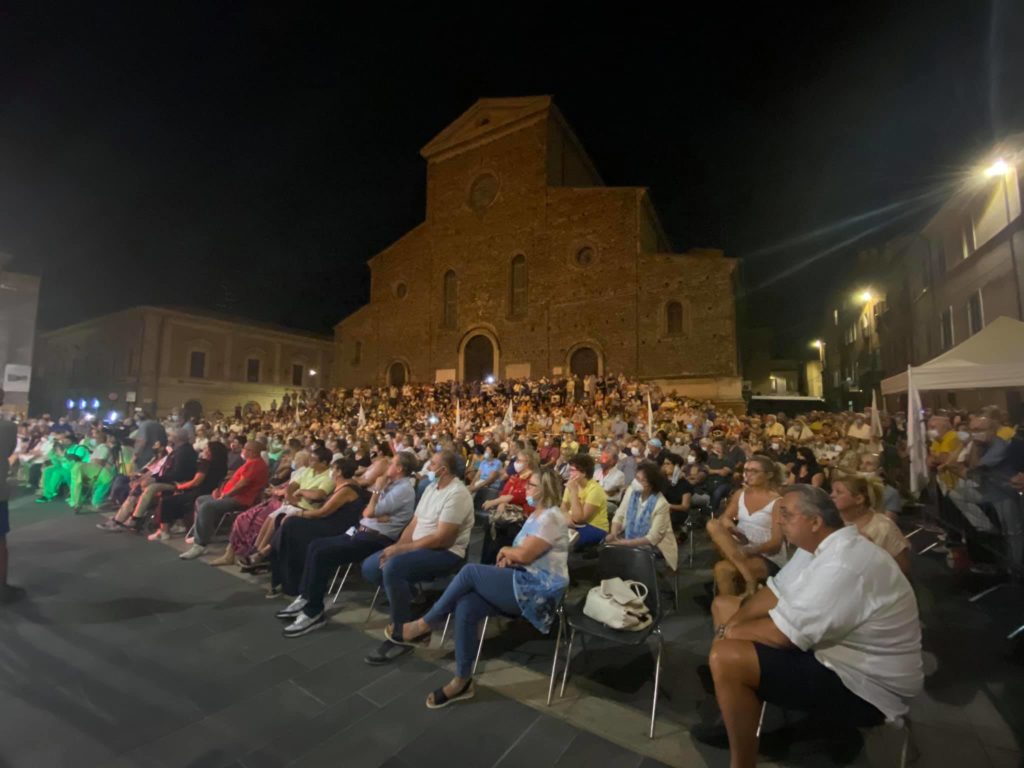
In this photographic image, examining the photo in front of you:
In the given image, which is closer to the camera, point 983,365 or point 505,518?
point 505,518

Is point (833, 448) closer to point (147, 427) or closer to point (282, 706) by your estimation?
point (282, 706)

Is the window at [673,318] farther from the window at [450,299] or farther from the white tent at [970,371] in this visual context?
the white tent at [970,371]

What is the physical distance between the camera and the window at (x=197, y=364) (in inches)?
1227

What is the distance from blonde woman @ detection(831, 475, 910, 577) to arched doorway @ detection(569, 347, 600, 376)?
17878mm

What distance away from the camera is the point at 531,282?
2284cm

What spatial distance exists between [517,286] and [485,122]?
8787 millimetres

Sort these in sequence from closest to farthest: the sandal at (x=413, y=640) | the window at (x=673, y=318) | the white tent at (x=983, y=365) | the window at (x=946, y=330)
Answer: the sandal at (x=413, y=640) → the white tent at (x=983, y=365) → the window at (x=946, y=330) → the window at (x=673, y=318)

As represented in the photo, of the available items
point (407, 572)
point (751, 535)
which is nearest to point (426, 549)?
point (407, 572)

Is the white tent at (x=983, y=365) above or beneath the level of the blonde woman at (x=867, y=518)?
above

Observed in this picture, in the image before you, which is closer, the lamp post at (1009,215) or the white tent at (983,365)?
the white tent at (983,365)

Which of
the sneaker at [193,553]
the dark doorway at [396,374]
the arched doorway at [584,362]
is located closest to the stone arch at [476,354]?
the dark doorway at [396,374]

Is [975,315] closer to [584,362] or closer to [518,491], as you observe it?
[584,362]

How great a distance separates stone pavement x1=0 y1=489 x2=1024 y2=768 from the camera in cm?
237

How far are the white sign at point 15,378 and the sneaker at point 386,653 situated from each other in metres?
28.2
